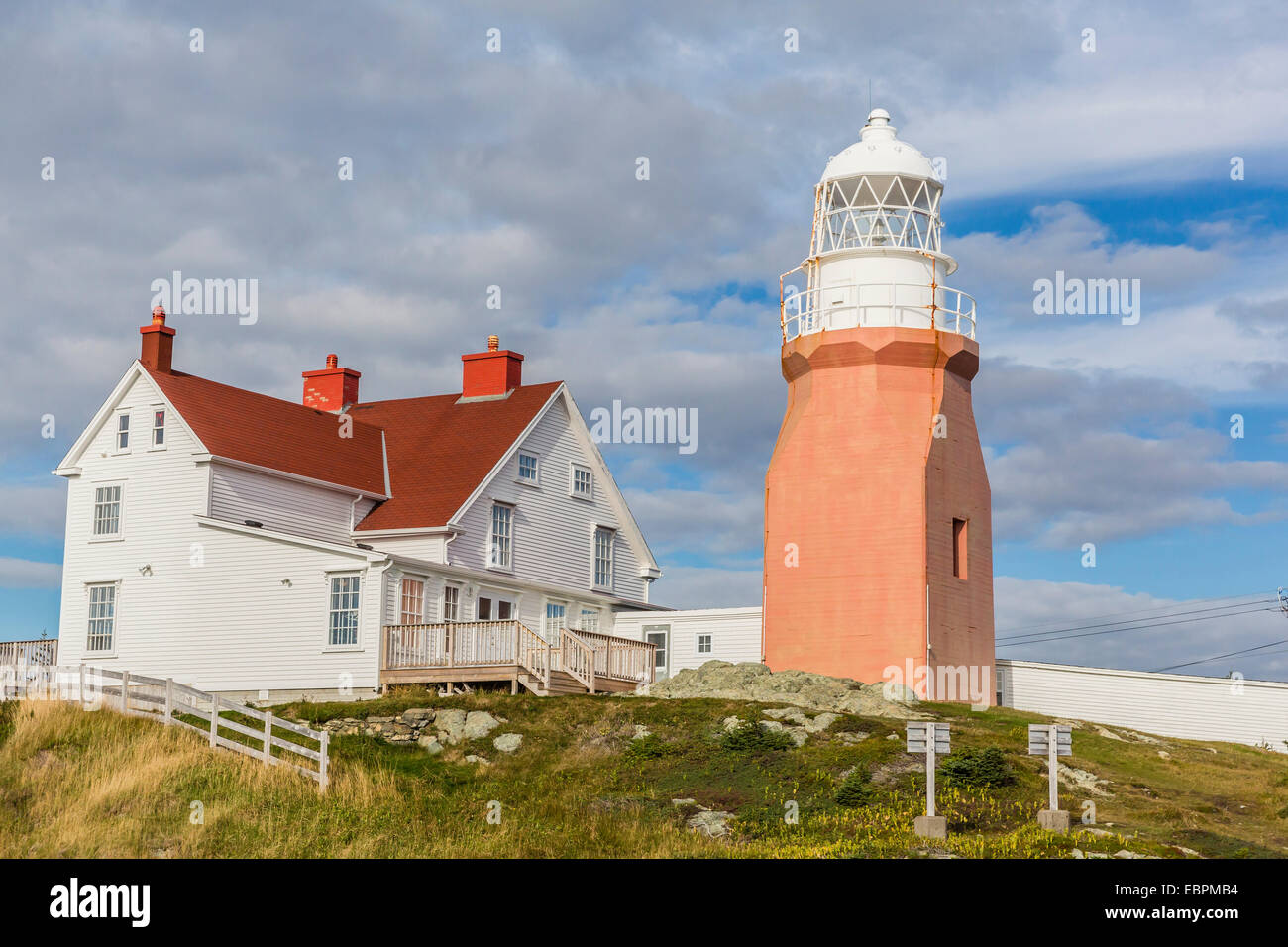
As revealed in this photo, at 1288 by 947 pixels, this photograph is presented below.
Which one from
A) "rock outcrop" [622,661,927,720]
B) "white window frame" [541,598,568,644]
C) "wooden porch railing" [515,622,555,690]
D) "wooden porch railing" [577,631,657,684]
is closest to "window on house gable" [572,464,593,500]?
"white window frame" [541,598,568,644]

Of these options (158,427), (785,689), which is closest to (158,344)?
(158,427)

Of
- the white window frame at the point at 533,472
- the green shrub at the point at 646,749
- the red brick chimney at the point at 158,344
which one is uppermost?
the red brick chimney at the point at 158,344

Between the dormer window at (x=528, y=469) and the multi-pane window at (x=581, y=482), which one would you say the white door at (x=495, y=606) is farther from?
the multi-pane window at (x=581, y=482)

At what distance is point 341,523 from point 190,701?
10733 millimetres

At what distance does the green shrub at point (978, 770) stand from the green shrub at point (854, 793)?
57.9 inches

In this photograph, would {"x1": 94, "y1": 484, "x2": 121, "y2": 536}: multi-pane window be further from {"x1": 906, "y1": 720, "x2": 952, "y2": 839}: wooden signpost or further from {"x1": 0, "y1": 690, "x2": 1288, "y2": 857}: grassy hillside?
{"x1": 906, "y1": 720, "x2": 952, "y2": 839}: wooden signpost

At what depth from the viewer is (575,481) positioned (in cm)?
4069

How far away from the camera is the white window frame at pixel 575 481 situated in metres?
40.5

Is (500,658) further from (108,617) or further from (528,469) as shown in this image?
(108,617)

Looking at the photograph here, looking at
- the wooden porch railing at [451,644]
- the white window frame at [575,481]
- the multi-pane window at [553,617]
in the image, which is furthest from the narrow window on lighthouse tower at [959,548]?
the wooden porch railing at [451,644]

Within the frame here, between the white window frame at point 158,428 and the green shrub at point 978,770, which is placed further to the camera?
the white window frame at point 158,428

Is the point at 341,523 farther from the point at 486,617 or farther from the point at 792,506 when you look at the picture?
the point at 792,506

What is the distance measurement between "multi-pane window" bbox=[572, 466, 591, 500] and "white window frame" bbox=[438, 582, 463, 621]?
258 inches

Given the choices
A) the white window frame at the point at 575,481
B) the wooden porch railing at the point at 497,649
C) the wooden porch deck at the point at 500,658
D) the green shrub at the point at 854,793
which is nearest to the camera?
the green shrub at the point at 854,793
